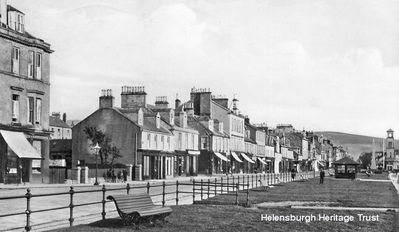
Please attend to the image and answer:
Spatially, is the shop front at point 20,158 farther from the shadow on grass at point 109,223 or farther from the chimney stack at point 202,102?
the chimney stack at point 202,102

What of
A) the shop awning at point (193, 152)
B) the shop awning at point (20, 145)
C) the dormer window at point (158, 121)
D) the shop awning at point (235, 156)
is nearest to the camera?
the shop awning at point (20, 145)

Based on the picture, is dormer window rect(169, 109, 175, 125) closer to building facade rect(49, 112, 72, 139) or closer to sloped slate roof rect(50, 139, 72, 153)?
sloped slate roof rect(50, 139, 72, 153)

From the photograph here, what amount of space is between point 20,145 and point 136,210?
25.7 meters

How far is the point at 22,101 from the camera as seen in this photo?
40375 mm

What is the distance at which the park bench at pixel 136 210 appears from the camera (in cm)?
1497

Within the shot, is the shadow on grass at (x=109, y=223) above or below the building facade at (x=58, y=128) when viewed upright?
below

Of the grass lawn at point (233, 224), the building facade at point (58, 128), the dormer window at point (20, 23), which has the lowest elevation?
the grass lawn at point (233, 224)

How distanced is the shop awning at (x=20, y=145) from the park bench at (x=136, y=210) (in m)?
23.7

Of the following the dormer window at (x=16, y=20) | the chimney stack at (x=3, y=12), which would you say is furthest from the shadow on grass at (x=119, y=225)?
the dormer window at (x=16, y=20)

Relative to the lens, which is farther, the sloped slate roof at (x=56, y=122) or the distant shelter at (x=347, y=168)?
the sloped slate roof at (x=56, y=122)

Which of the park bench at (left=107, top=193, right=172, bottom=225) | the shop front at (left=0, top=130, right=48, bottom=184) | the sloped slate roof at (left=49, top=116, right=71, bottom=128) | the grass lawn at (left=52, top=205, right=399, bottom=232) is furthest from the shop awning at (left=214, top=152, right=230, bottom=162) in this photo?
the park bench at (left=107, top=193, right=172, bottom=225)

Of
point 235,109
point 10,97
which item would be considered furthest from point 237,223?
point 235,109

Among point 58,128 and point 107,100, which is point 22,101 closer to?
point 107,100

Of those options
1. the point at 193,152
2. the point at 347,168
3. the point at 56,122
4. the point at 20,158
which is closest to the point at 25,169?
the point at 20,158
